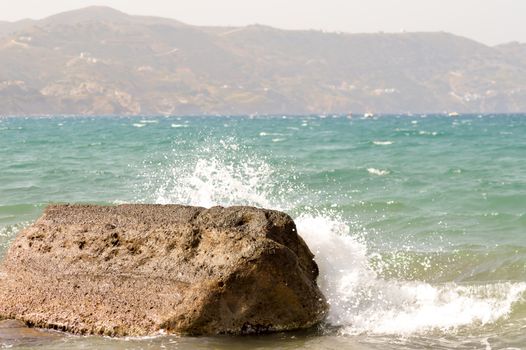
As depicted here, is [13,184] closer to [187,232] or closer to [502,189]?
[502,189]

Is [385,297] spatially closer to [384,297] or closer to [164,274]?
[384,297]

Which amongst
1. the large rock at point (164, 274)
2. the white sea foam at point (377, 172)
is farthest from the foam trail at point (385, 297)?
the white sea foam at point (377, 172)

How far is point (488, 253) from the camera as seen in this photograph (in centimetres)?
1353

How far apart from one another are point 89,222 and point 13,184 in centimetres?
1580

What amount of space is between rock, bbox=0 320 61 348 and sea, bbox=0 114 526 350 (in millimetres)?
150

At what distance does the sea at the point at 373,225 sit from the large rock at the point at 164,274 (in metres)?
0.21

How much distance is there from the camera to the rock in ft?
26.0

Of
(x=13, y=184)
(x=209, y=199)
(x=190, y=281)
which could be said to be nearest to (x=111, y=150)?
(x=13, y=184)

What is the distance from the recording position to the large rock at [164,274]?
8.11 meters

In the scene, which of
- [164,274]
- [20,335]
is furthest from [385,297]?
[20,335]

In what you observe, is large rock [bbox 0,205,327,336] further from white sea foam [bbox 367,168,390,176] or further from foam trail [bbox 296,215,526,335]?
white sea foam [bbox 367,168,390,176]

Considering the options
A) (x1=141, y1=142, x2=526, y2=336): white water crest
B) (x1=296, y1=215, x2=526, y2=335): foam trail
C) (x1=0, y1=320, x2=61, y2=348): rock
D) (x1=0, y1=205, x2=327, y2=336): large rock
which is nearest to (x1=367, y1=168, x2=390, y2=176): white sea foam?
(x1=141, y1=142, x2=526, y2=336): white water crest

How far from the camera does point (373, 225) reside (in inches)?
655

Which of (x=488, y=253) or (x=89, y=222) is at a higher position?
(x=89, y=222)
